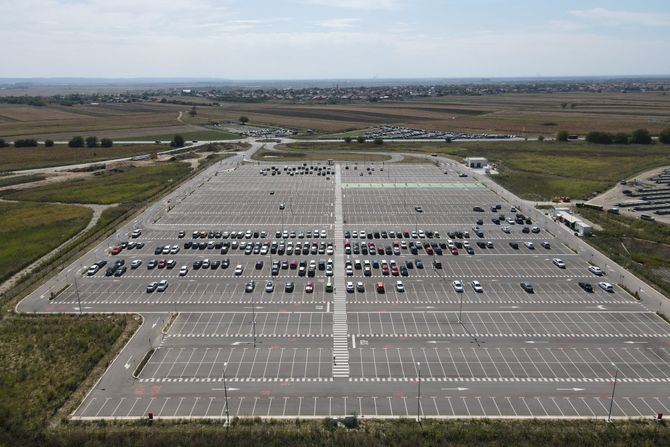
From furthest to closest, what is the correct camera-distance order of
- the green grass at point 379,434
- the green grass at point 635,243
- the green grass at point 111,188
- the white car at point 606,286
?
the green grass at point 111,188 → the green grass at point 635,243 → the white car at point 606,286 → the green grass at point 379,434

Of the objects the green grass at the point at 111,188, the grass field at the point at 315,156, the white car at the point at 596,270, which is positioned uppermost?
the grass field at the point at 315,156

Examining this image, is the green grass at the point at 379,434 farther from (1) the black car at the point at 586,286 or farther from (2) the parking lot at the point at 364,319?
(1) the black car at the point at 586,286

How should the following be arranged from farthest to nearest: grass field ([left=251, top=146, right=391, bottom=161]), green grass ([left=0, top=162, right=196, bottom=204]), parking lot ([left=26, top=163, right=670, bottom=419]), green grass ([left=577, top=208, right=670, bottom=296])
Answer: grass field ([left=251, top=146, right=391, bottom=161]) < green grass ([left=0, top=162, right=196, bottom=204]) < green grass ([left=577, top=208, right=670, bottom=296]) < parking lot ([left=26, top=163, right=670, bottom=419])

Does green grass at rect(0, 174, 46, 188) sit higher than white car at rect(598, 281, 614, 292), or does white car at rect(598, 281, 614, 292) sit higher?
green grass at rect(0, 174, 46, 188)

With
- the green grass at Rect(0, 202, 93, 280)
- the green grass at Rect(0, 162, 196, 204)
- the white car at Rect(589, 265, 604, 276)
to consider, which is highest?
the green grass at Rect(0, 162, 196, 204)

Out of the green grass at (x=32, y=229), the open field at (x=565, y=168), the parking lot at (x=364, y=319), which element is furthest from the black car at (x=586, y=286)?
the green grass at (x=32, y=229)

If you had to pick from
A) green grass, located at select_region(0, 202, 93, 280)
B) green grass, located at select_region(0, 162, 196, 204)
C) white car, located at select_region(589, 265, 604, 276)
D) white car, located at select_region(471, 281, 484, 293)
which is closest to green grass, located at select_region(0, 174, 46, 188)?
green grass, located at select_region(0, 162, 196, 204)

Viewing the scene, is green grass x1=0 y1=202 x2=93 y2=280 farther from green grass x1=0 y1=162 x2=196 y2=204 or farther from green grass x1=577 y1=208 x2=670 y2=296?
green grass x1=577 y1=208 x2=670 y2=296
